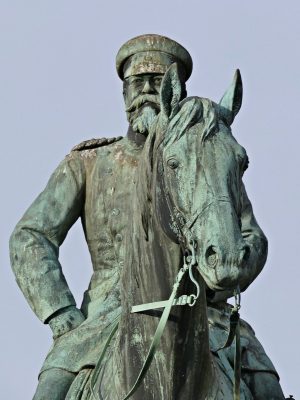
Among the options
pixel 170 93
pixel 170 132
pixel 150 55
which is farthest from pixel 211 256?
pixel 150 55

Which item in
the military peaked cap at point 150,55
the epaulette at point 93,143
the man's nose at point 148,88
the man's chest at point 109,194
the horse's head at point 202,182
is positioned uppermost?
the military peaked cap at point 150,55

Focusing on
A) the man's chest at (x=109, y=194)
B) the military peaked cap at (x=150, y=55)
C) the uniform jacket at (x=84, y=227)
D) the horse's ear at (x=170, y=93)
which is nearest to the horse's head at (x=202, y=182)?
the horse's ear at (x=170, y=93)

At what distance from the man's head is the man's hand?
1615mm

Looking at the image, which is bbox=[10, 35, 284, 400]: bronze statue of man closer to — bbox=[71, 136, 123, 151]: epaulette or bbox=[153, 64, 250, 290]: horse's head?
bbox=[71, 136, 123, 151]: epaulette

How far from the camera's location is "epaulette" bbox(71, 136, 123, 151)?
13844 millimetres

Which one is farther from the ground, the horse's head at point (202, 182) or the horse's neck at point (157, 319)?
the horse's head at point (202, 182)

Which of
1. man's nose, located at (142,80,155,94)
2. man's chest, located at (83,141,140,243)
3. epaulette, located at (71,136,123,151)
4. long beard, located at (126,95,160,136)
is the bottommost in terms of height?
man's chest, located at (83,141,140,243)

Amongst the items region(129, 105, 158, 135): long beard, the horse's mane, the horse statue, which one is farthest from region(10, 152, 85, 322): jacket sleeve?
the horse's mane

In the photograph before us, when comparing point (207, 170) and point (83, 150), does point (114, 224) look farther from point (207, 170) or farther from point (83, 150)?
point (207, 170)

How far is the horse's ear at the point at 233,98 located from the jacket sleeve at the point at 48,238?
281cm

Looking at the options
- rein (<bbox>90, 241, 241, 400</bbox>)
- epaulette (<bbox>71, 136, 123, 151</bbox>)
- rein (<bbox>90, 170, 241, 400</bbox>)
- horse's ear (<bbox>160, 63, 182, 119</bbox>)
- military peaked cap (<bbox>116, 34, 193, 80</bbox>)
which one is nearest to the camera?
rein (<bbox>90, 170, 241, 400</bbox>)

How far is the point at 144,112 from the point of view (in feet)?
43.8

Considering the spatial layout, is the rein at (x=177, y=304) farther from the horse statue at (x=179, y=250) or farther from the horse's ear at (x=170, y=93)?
the horse's ear at (x=170, y=93)

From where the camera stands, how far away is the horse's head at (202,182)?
31.2 ft
